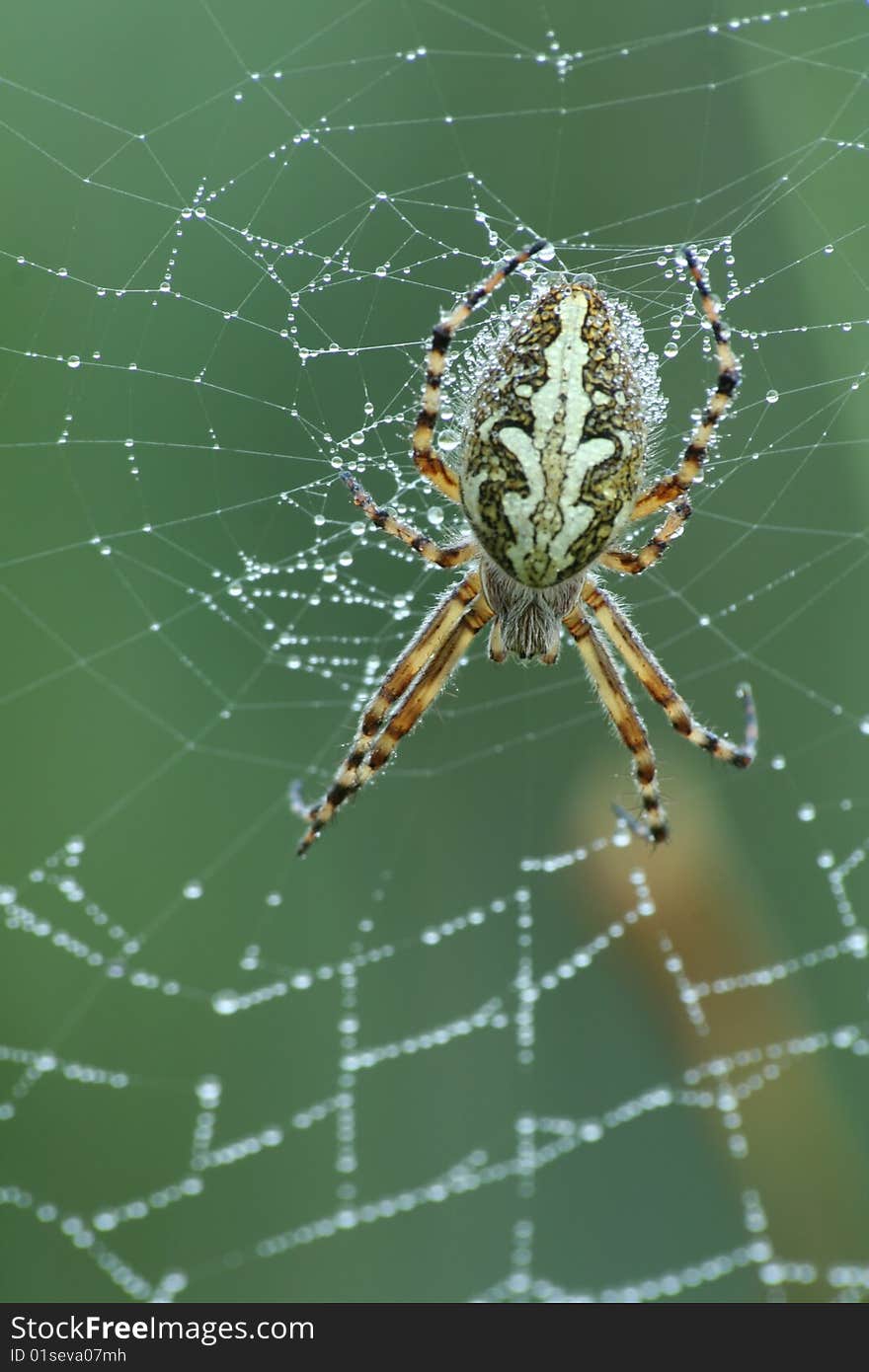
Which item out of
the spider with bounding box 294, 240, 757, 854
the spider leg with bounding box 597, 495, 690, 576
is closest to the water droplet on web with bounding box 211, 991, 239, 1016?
the spider with bounding box 294, 240, 757, 854

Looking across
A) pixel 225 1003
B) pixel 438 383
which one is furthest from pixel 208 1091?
pixel 438 383

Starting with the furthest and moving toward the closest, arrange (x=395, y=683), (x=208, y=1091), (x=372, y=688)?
(x=372, y=688)
(x=208, y=1091)
(x=395, y=683)

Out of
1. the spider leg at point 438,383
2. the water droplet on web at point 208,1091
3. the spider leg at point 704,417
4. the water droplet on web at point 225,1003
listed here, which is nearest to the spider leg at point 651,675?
the spider leg at point 704,417

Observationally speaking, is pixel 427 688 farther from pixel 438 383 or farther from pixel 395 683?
pixel 438 383

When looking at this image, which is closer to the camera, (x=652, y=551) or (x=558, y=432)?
(x=558, y=432)

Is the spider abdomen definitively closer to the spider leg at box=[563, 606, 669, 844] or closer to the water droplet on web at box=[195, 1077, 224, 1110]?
the spider leg at box=[563, 606, 669, 844]

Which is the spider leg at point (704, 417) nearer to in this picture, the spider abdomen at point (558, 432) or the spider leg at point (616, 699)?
the spider abdomen at point (558, 432)

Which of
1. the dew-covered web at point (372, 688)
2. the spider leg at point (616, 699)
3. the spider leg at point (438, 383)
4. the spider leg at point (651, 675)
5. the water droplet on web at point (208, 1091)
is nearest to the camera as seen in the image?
the spider leg at point (438, 383)

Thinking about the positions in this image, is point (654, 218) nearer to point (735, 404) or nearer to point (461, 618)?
point (735, 404)
